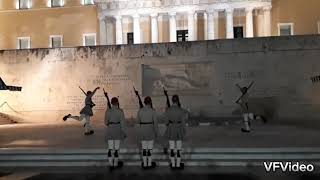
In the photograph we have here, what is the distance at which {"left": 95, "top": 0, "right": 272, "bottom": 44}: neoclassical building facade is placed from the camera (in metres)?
45.0

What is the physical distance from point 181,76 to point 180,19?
23241mm

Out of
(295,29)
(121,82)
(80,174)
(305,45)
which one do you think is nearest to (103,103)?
(121,82)

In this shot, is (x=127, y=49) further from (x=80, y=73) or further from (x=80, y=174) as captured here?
(x=80, y=174)

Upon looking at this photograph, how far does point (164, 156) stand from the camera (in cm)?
1369

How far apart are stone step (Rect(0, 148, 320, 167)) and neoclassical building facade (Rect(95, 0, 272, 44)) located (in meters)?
32.8

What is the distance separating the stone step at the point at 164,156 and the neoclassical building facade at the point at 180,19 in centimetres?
3277

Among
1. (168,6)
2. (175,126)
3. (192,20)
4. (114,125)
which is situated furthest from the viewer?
(192,20)

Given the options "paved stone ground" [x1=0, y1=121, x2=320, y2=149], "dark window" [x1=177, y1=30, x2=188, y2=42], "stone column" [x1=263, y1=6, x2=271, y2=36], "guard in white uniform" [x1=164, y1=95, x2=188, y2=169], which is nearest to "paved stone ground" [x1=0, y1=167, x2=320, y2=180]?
"guard in white uniform" [x1=164, y1=95, x2=188, y2=169]

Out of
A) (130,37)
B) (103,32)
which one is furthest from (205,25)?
(103,32)

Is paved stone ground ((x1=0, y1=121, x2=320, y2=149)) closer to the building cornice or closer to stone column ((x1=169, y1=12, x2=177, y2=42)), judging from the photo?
the building cornice

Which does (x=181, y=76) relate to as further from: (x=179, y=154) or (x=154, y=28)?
(x=154, y=28)

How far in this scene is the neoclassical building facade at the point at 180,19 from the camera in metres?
45.0

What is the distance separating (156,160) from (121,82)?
12541mm

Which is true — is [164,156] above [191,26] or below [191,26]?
below
